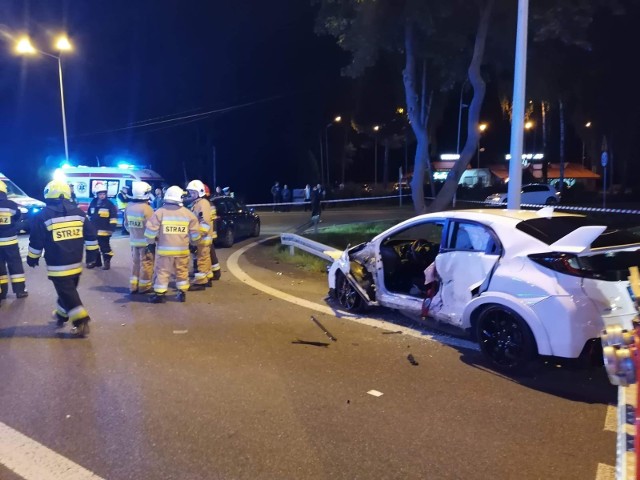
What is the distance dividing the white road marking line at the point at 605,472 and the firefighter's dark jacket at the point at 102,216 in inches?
407

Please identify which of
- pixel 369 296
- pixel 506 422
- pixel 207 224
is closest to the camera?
pixel 506 422

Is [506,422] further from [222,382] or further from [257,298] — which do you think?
[257,298]

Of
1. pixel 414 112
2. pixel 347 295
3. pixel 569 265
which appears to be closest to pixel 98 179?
pixel 414 112

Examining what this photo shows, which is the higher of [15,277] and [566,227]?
[566,227]

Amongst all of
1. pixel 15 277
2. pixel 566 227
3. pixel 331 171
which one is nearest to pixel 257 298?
pixel 15 277

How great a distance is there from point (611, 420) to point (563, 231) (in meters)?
1.84

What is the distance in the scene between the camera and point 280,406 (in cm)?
437

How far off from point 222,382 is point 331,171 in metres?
59.8

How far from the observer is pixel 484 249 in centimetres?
555

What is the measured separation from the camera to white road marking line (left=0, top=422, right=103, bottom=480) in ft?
11.0

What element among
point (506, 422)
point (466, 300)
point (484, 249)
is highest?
point (484, 249)

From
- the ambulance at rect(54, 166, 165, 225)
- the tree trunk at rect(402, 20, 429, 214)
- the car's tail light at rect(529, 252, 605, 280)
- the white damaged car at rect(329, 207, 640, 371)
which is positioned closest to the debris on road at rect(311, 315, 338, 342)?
the white damaged car at rect(329, 207, 640, 371)

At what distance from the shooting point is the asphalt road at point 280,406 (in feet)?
11.4

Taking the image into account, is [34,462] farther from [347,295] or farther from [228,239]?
[228,239]
